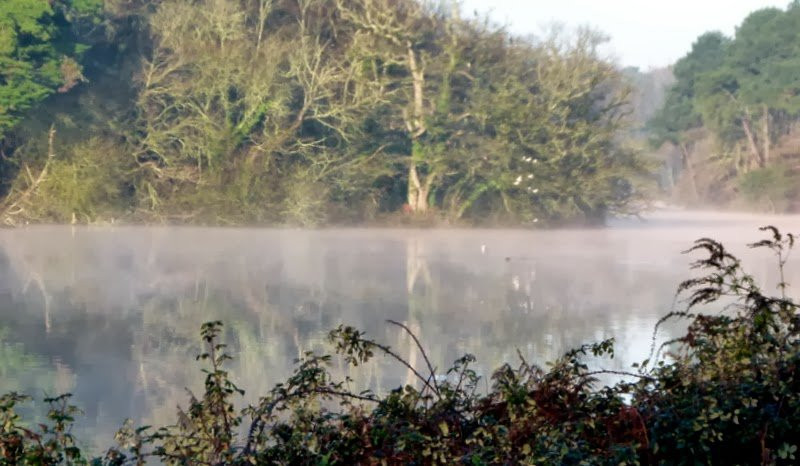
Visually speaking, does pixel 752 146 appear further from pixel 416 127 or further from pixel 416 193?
pixel 416 127

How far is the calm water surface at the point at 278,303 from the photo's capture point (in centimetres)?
970

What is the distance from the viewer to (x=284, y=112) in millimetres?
33969

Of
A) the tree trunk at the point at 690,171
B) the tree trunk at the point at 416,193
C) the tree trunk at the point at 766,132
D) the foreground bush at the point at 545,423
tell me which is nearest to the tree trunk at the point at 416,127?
the tree trunk at the point at 416,193

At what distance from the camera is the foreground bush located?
4086mm

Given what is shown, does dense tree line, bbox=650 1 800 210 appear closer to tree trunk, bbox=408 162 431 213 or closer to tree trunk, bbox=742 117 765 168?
tree trunk, bbox=742 117 765 168

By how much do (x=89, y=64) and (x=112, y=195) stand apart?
4.81 m

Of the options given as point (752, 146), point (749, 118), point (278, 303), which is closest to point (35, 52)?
point (278, 303)

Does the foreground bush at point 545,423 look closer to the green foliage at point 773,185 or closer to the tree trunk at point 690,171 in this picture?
the green foliage at point 773,185

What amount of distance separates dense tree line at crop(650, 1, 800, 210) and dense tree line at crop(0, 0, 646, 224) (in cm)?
2025

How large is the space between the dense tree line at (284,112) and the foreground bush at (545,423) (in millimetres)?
29452

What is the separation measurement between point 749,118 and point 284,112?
31.2m

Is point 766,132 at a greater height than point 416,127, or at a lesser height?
greater

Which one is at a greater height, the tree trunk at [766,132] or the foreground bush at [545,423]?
the tree trunk at [766,132]

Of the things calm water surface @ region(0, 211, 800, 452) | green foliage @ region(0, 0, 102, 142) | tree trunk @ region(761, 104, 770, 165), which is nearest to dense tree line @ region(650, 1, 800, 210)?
tree trunk @ region(761, 104, 770, 165)
